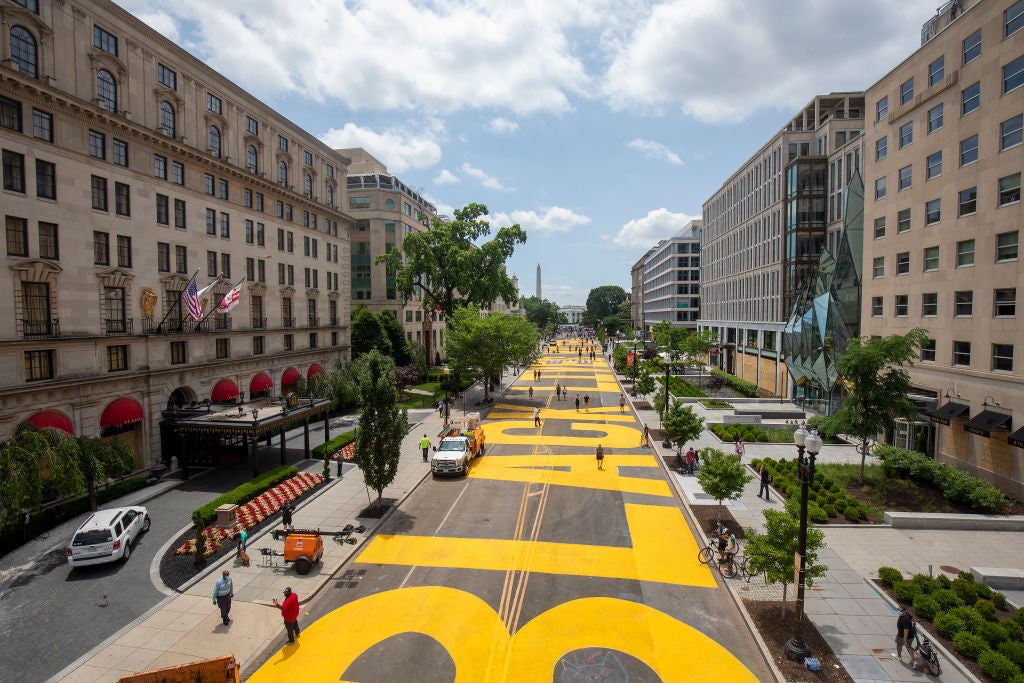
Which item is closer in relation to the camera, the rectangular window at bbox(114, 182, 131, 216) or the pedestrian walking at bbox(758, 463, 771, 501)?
the pedestrian walking at bbox(758, 463, 771, 501)

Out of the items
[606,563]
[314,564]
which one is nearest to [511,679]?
[606,563]

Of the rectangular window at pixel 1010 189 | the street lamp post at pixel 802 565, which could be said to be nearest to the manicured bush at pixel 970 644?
the street lamp post at pixel 802 565

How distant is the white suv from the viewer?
696 inches

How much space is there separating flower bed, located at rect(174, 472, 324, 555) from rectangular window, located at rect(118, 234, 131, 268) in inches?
598

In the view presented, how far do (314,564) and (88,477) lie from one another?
40.1 feet

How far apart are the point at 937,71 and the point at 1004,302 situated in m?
13.5

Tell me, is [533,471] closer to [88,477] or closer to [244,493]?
[244,493]

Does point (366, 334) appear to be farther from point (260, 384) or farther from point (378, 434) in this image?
point (378, 434)

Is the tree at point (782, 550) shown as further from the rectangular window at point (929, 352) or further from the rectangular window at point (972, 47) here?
the rectangular window at point (972, 47)

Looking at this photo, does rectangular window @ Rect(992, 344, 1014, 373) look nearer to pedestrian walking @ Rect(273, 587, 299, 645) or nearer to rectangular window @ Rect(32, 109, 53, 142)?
pedestrian walking @ Rect(273, 587, 299, 645)

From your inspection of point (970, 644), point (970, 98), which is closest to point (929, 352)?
point (970, 98)

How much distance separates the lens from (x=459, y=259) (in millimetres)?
57219

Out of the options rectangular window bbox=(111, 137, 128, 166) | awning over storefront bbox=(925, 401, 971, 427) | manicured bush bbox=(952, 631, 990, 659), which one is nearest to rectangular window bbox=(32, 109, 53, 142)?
rectangular window bbox=(111, 137, 128, 166)

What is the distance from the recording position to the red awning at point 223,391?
35.2 metres
